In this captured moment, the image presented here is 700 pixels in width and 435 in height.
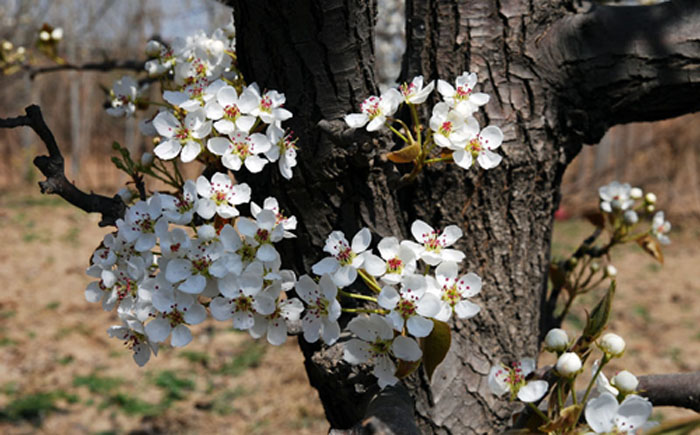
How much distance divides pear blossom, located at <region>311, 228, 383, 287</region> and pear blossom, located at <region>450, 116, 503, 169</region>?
0.71 ft

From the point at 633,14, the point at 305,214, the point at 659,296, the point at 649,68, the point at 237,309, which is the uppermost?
the point at 633,14

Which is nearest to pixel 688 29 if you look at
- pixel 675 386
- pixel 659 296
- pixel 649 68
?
pixel 649 68

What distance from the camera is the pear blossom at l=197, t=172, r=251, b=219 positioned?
2.87 ft

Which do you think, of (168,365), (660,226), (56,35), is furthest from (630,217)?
(168,365)

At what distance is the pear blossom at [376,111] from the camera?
3.11ft

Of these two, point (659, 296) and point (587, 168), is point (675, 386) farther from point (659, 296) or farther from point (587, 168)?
point (587, 168)

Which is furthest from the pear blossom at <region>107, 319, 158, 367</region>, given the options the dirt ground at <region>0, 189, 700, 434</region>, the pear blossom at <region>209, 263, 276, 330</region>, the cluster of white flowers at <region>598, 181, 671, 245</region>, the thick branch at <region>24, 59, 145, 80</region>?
the dirt ground at <region>0, 189, 700, 434</region>

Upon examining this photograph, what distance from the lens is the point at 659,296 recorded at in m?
5.48

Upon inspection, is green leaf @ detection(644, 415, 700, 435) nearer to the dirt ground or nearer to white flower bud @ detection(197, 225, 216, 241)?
white flower bud @ detection(197, 225, 216, 241)

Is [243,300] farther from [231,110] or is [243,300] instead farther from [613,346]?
[613,346]

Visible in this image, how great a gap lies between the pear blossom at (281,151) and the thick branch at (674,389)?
0.74m

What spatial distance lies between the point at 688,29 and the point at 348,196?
0.75m

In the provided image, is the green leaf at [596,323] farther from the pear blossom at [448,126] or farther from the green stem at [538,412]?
the pear blossom at [448,126]

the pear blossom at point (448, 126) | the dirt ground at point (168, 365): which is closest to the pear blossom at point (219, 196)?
the pear blossom at point (448, 126)
